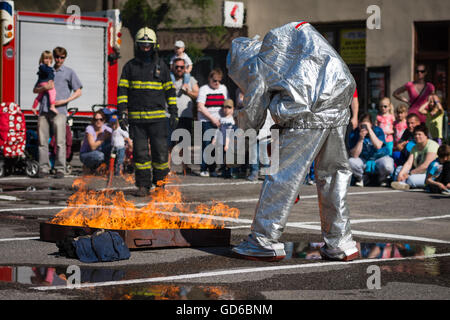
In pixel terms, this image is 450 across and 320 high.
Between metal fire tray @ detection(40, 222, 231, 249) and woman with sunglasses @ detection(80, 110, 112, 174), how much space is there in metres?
7.89

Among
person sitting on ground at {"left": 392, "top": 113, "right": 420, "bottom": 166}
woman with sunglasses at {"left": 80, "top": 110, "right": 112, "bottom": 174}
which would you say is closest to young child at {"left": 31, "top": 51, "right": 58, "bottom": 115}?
woman with sunglasses at {"left": 80, "top": 110, "right": 112, "bottom": 174}

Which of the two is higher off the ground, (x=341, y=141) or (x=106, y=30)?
(x=106, y=30)

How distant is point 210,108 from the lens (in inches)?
663

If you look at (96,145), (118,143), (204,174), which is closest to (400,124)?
(204,174)

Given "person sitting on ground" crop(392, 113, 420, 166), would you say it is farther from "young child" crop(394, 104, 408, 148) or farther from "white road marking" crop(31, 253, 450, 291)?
"white road marking" crop(31, 253, 450, 291)

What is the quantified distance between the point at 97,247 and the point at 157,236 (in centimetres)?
76

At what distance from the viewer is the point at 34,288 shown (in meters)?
6.04

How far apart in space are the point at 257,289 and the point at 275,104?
1.75 metres

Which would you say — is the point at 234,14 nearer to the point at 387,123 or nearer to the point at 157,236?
→ the point at 387,123

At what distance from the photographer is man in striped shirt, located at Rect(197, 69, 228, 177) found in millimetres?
16703

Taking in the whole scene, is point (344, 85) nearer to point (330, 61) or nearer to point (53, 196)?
point (330, 61)

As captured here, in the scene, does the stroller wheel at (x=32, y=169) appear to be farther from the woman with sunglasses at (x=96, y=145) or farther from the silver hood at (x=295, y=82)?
the silver hood at (x=295, y=82)

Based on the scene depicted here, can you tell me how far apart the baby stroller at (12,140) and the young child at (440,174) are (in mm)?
6610

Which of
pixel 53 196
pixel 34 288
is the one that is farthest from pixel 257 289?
pixel 53 196
